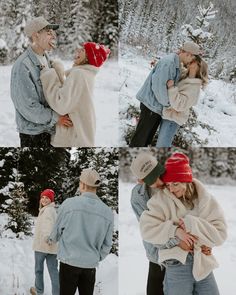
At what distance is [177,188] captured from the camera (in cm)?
232

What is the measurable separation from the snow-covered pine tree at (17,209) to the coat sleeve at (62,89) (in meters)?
0.59

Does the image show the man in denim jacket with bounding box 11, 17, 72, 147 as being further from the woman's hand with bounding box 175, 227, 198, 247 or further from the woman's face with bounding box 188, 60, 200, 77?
the woman's hand with bounding box 175, 227, 198, 247

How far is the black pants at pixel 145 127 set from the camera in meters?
2.86

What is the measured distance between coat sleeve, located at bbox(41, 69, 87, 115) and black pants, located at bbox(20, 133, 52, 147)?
211mm

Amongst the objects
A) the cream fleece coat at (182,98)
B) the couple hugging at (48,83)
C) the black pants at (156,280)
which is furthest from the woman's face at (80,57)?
the black pants at (156,280)

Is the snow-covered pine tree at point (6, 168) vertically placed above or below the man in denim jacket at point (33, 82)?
below

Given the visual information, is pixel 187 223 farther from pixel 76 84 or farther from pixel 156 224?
pixel 76 84

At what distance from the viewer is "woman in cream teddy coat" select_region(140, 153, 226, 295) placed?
230cm

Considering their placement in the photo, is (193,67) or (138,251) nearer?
(193,67)

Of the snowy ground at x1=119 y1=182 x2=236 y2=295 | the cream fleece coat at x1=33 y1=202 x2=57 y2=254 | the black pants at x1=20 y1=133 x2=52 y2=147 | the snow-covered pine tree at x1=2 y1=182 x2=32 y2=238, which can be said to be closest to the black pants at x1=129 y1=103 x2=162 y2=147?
the snowy ground at x1=119 y1=182 x2=236 y2=295

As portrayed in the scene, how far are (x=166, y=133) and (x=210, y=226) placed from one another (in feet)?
2.45

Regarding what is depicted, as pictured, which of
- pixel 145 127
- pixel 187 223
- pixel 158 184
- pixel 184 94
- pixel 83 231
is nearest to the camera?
pixel 187 223

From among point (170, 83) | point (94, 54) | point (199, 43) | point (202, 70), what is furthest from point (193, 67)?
point (94, 54)

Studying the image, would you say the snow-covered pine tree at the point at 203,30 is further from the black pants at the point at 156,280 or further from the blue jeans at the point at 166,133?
the black pants at the point at 156,280
